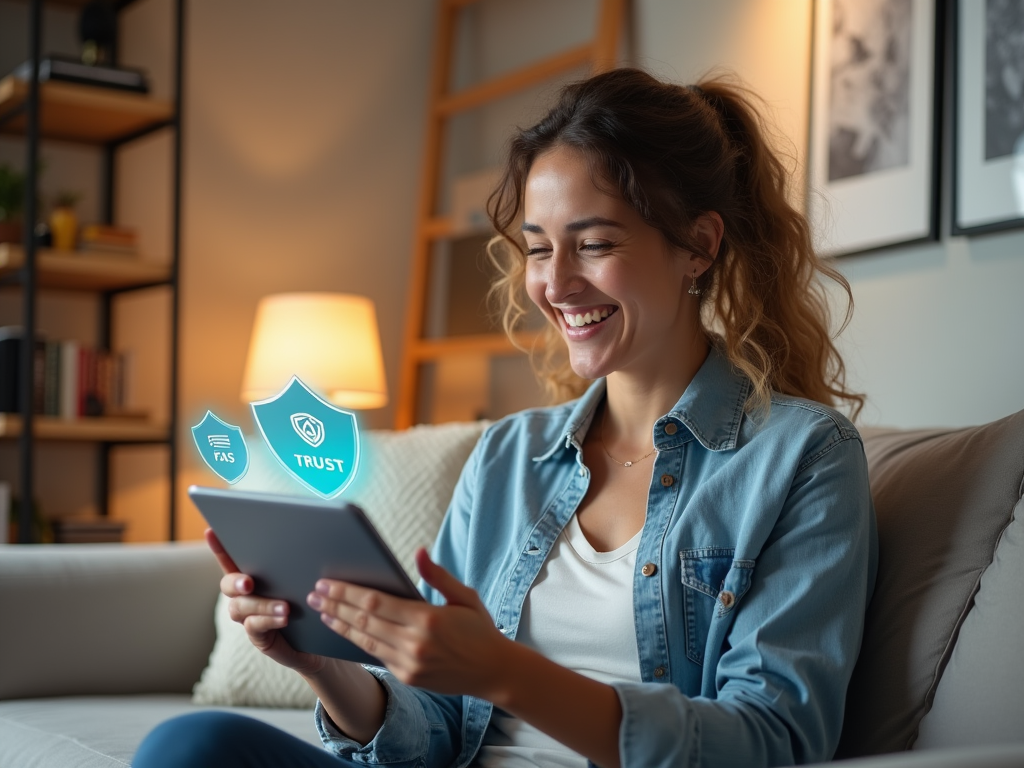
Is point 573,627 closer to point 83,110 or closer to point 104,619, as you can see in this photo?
point 104,619

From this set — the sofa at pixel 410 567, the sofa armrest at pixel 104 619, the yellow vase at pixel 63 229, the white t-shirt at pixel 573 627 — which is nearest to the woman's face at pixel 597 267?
the white t-shirt at pixel 573 627

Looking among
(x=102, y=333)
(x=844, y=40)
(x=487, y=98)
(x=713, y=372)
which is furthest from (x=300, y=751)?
(x=487, y=98)

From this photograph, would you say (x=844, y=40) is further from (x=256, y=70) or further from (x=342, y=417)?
(x=256, y=70)

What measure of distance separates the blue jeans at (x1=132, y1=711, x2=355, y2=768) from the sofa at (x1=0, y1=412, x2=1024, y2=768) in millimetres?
226

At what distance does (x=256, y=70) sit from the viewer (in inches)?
137

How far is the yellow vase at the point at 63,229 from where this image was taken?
2.86 meters

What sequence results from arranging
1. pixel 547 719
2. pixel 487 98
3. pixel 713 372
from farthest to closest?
pixel 487 98
pixel 713 372
pixel 547 719

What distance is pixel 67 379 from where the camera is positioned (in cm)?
285

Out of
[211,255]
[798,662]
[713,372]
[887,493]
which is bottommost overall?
[798,662]

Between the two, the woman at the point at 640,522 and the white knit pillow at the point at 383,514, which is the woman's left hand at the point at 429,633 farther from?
the white knit pillow at the point at 383,514

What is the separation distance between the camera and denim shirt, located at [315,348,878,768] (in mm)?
994

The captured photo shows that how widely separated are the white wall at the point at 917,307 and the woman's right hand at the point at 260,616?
1.22 m

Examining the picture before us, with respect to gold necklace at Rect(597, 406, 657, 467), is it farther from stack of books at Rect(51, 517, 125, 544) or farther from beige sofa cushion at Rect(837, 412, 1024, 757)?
stack of books at Rect(51, 517, 125, 544)

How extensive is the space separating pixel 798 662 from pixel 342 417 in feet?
1.52
